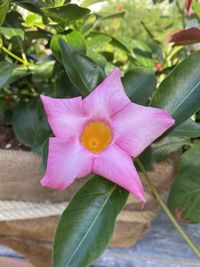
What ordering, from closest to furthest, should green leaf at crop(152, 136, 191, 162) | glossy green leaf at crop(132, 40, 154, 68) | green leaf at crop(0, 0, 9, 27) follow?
green leaf at crop(0, 0, 9, 27), green leaf at crop(152, 136, 191, 162), glossy green leaf at crop(132, 40, 154, 68)

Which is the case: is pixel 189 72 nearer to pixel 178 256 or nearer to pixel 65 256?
pixel 65 256

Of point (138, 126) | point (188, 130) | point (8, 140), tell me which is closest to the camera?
point (138, 126)

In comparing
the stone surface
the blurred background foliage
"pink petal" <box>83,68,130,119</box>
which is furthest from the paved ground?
"pink petal" <box>83,68,130,119</box>

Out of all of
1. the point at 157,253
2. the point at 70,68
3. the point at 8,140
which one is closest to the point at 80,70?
the point at 70,68

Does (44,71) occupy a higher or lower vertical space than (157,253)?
higher

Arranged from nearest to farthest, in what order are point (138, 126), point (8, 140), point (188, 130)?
point (138, 126)
point (188, 130)
point (8, 140)

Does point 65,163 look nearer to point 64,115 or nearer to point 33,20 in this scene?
point 64,115

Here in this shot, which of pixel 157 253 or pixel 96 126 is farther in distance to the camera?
pixel 157 253

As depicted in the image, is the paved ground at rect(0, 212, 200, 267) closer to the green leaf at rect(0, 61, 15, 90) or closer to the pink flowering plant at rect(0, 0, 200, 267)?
the pink flowering plant at rect(0, 0, 200, 267)
